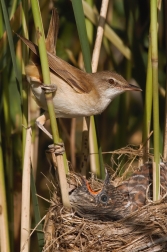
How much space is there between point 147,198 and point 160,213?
0.46ft

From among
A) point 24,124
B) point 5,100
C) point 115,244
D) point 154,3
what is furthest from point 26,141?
point 154,3

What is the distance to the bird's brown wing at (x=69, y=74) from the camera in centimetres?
238

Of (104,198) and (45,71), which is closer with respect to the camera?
(45,71)

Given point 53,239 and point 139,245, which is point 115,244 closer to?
point 139,245

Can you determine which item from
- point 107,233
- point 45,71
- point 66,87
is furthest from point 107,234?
point 45,71

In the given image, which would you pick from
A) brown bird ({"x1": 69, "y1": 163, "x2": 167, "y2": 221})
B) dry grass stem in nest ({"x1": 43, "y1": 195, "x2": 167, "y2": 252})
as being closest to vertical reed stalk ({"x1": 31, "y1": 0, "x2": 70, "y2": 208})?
dry grass stem in nest ({"x1": 43, "y1": 195, "x2": 167, "y2": 252})

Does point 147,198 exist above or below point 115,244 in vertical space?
above

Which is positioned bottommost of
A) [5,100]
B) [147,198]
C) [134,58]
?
[147,198]

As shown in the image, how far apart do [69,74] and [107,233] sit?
72 cm

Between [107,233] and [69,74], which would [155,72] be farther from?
[107,233]

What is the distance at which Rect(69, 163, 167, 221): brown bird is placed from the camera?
2.62m

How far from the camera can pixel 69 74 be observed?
8.15 feet

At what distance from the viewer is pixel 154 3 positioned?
2.19 metres

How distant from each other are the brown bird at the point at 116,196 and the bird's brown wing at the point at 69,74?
442 millimetres
